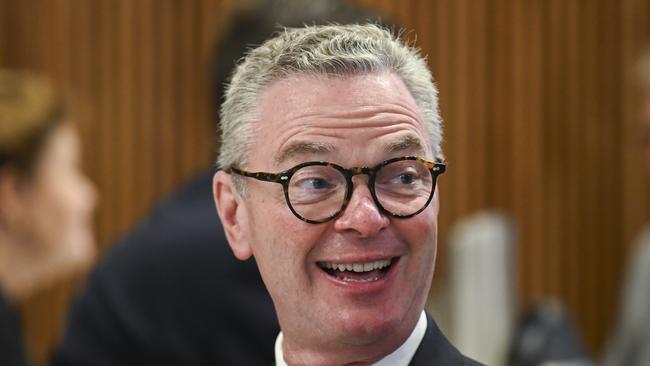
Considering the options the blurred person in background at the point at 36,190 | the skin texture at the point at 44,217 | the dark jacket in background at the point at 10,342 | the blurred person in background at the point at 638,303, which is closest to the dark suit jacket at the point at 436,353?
the dark jacket in background at the point at 10,342

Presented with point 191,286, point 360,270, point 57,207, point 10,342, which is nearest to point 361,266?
point 360,270

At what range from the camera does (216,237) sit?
4.25 ft

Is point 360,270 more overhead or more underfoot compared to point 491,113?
more overhead

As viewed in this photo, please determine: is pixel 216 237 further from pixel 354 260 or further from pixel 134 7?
pixel 134 7

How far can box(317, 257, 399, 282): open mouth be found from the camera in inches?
31.4

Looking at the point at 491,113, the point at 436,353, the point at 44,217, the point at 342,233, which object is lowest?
the point at 44,217

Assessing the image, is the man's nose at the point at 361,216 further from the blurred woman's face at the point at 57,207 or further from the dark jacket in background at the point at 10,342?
the blurred woman's face at the point at 57,207

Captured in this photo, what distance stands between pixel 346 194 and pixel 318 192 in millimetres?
22

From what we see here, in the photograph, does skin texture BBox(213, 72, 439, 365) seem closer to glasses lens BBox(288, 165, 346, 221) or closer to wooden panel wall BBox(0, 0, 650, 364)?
glasses lens BBox(288, 165, 346, 221)

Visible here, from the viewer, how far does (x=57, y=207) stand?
2.91 meters

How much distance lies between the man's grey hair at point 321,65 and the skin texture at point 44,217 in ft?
6.38

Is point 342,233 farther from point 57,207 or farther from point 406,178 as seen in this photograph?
point 57,207

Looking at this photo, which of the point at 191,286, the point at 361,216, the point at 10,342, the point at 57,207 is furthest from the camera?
the point at 57,207

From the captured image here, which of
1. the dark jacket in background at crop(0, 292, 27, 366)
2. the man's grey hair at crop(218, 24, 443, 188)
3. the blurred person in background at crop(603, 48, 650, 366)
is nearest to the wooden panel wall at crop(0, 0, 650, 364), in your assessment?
the blurred person in background at crop(603, 48, 650, 366)
